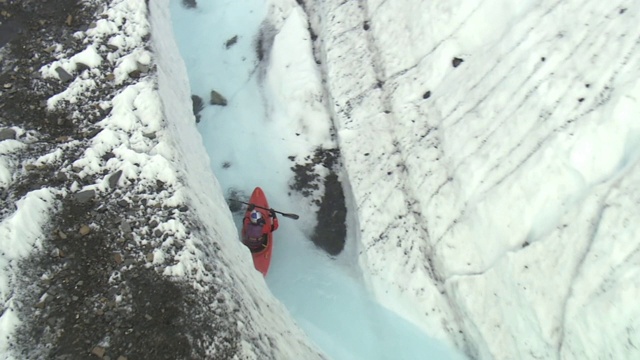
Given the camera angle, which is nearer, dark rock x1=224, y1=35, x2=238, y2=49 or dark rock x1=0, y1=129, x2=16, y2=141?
dark rock x1=0, y1=129, x2=16, y2=141

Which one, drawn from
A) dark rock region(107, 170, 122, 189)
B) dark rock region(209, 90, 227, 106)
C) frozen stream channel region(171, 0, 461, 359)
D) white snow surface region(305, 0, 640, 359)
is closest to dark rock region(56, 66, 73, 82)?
dark rock region(107, 170, 122, 189)

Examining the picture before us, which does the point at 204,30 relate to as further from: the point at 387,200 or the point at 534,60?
the point at 534,60

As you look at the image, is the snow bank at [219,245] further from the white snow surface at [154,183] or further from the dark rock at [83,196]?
the dark rock at [83,196]

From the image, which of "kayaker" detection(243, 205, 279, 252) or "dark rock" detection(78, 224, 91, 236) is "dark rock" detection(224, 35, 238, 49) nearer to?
"kayaker" detection(243, 205, 279, 252)

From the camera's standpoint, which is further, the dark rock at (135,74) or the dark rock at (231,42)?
the dark rock at (231,42)

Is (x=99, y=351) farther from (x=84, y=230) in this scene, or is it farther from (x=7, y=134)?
(x=7, y=134)

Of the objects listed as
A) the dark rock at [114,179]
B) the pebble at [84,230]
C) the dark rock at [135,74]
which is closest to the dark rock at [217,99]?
the dark rock at [135,74]

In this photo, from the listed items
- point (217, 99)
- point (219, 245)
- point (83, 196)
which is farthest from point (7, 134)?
point (217, 99)

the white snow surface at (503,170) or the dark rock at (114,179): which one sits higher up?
the dark rock at (114,179)
